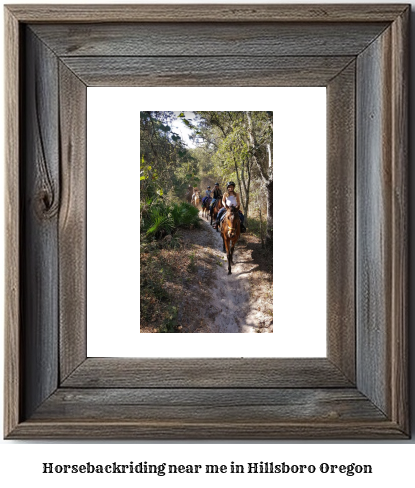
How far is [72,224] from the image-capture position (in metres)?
0.76

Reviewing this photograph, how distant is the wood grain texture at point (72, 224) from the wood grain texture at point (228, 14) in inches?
2.8

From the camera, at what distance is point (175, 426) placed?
75 centimetres

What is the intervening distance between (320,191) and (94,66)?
13.7 inches

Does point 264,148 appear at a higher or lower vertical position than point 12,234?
higher

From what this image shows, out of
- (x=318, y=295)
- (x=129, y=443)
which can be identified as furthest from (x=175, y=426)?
(x=318, y=295)

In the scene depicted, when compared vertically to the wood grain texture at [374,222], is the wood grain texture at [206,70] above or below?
above

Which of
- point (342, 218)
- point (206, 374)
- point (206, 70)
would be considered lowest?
point (206, 374)

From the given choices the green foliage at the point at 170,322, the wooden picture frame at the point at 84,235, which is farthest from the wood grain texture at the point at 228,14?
the green foliage at the point at 170,322

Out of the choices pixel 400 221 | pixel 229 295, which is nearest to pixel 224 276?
pixel 229 295

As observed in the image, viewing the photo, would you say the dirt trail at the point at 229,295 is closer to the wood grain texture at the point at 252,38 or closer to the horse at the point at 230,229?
the horse at the point at 230,229

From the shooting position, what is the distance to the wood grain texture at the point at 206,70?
0.76 metres
